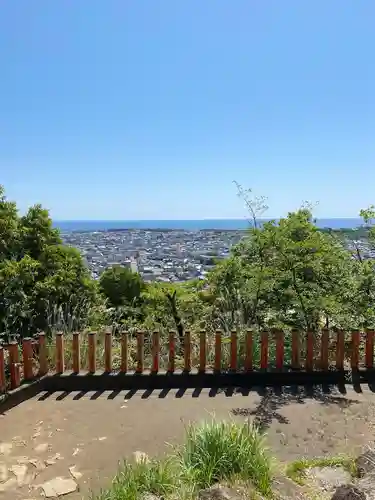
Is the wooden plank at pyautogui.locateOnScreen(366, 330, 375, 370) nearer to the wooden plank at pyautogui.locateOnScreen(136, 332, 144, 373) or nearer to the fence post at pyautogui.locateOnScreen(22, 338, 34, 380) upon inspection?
the wooden plank at pyautogui.locateOnScreen(136, 332, 144, 373)

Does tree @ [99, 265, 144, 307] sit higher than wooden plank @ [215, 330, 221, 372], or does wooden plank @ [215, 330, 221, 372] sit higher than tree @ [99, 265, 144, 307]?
tree @ [99, 265, 144, 307]

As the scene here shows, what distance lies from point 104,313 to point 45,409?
8.95 feet

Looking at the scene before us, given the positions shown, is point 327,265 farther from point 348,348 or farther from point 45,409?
point 45,409

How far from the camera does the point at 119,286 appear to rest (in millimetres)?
8797

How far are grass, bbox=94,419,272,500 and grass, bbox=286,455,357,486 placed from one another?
285 millimetres

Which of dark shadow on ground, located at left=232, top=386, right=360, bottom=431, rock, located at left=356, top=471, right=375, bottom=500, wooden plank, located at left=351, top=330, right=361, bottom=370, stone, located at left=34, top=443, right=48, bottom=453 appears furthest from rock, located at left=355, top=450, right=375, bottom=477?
wooden plank, located at left=351, top=330, right=361, bottom=370

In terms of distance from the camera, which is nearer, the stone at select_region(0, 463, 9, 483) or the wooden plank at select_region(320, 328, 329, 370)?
the stone at select_region(0, 463, 9, 483)

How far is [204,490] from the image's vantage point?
8.04 feet

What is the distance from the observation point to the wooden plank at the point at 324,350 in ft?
17.0

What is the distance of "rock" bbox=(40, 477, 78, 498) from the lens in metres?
2.99

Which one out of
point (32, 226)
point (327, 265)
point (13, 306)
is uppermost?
point (32, 226)

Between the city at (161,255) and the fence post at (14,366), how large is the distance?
11.1 feet

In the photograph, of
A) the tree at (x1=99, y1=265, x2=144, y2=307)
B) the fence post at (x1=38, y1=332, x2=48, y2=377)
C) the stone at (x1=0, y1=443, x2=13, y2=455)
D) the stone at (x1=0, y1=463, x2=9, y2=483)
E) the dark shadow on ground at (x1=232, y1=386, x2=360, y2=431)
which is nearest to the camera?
the stone at (x1=0, y1=463, x2=9, y2=483)

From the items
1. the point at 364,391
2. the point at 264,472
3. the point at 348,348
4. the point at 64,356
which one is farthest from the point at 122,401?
the point at 348,348
